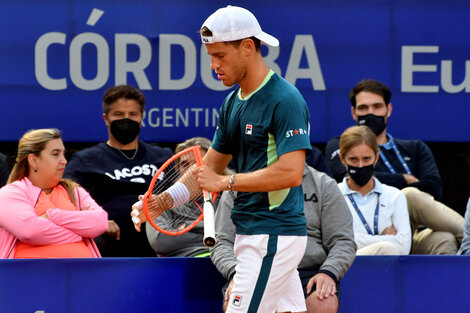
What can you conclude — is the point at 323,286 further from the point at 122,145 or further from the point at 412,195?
the point at 122,145

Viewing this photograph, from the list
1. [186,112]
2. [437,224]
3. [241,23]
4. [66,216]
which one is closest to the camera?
[241,23]

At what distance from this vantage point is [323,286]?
3898 mm

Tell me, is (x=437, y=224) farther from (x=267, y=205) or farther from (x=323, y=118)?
(x=267, y=205)

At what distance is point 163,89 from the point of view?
6.36 m

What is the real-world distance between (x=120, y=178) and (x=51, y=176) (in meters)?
0.88

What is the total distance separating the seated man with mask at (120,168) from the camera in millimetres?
5242

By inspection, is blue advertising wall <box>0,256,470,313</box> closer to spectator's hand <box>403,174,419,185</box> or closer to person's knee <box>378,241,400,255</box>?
person's knee <box>378,241,400,255</box>

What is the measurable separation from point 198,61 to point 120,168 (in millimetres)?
1310

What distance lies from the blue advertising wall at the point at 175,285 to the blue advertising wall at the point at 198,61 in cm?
224

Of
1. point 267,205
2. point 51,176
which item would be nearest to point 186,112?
point 51,176

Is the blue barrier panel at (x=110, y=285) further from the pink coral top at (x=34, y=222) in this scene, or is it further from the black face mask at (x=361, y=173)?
the black face mask at (x=361, y=173)

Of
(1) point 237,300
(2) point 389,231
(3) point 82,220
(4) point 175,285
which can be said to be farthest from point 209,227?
(2) point 389,231

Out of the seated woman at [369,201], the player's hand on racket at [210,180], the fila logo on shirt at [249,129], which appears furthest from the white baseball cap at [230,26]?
the seated woman at [369,201]

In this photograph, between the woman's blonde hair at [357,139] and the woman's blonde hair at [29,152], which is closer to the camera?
the woman's blonde hair at [29,152]
